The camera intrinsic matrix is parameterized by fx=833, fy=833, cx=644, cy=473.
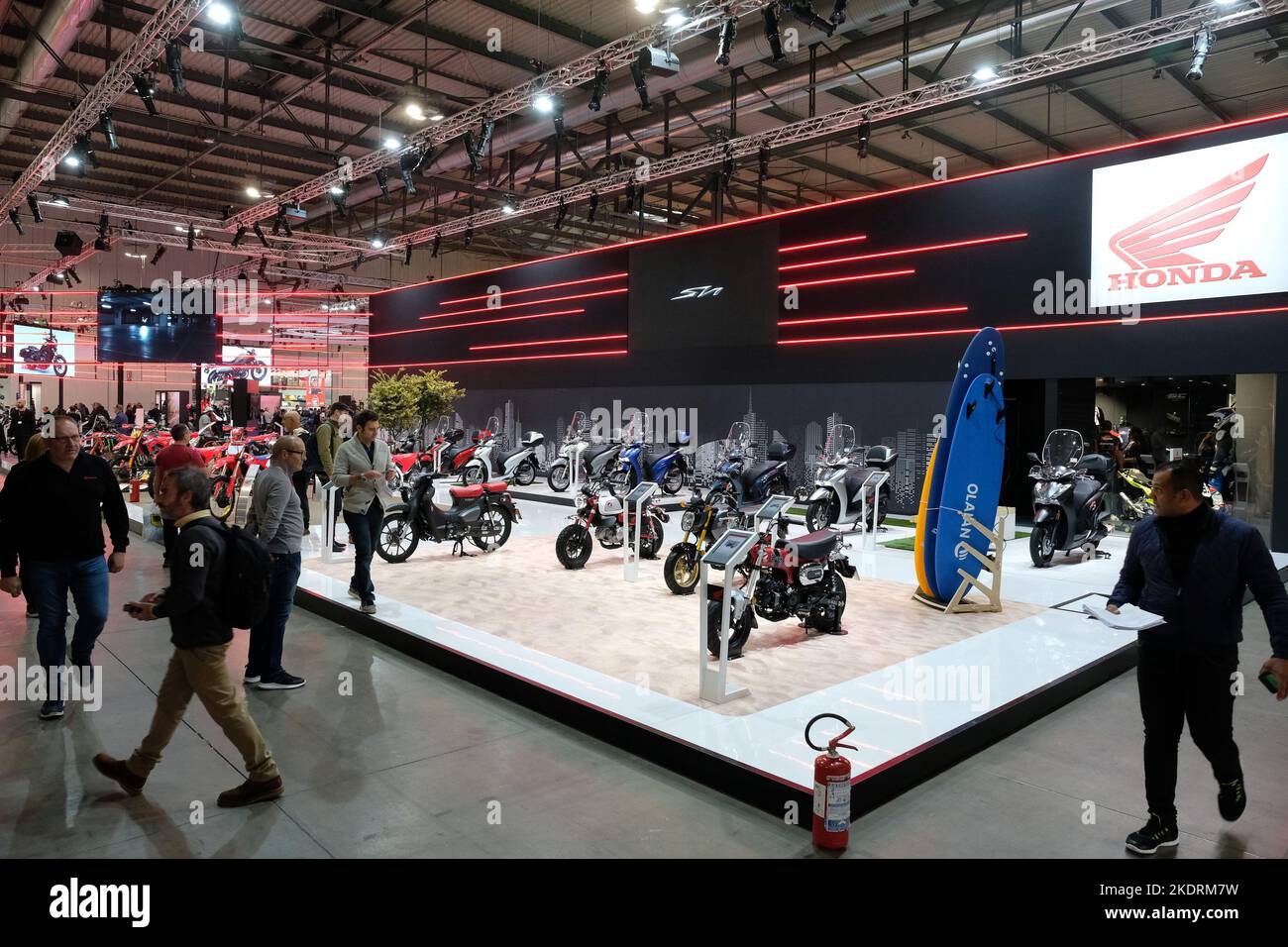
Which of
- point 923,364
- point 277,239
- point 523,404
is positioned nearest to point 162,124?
point 277,239

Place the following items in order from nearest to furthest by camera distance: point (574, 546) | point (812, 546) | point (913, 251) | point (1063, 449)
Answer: point (812, 546), point (574, 546), point (1063, 449), point (913, 251)

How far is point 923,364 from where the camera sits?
1048 centimetres

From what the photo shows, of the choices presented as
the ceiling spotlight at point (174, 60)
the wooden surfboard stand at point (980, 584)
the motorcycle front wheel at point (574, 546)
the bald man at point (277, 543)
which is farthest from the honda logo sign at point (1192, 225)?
the ceiling spotlight at point (174, 60)

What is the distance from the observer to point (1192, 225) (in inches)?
335

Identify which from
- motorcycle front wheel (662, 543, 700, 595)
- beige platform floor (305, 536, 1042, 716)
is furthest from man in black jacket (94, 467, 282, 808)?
motorcycle front wheel (662, 543, 700, 595)

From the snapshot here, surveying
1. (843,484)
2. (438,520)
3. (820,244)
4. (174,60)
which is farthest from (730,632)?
(174,60)

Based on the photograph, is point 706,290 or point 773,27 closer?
point 773,27

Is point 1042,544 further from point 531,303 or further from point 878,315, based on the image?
point 531,303

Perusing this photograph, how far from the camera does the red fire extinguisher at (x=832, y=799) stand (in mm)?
2740

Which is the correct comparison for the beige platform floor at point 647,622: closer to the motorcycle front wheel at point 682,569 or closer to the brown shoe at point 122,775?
the motorcycle front wheel at point 682,569

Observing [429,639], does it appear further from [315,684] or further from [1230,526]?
[1230,526]

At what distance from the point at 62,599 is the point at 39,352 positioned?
20.6 meters

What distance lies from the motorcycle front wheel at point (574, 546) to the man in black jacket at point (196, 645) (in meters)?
4.24

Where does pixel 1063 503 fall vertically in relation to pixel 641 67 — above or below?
below
